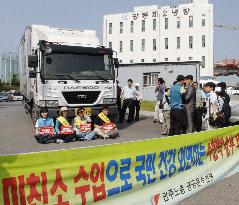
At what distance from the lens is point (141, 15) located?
88125mm

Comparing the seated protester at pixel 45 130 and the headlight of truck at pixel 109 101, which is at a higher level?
the headlight of truck at pixel 109 101

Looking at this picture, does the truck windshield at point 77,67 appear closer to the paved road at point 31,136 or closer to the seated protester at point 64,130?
the seated protester at point 64,130

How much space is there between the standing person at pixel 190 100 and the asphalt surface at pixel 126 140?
1.82m

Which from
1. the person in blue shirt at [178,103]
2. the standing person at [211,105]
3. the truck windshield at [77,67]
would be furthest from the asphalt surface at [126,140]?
the standing person at [211,105]

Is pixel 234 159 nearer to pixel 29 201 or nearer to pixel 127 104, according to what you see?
pixel 29 201

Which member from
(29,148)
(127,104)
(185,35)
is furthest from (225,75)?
(29,148)

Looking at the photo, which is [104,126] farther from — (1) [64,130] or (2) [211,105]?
(2) [211,105]

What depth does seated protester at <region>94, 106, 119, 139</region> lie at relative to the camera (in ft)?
45.8

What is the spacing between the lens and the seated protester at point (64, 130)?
43.3 ft

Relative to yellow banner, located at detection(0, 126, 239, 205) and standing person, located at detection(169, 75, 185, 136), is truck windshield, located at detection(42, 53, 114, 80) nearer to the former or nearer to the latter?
standing person, located at detection(169, 75, 185, 136)

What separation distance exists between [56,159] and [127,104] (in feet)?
46.9

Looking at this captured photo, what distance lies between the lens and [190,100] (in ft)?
42.8

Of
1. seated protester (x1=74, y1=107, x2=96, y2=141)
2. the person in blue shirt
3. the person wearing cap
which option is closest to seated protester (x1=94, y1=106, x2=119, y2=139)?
seated protester (x1=74, y1=107, x2=96, y2=141)

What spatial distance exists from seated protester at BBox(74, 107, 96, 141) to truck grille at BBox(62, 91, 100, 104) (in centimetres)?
53
